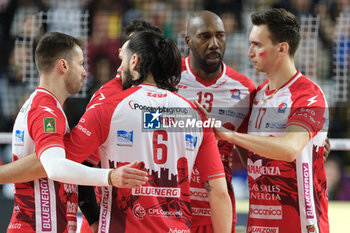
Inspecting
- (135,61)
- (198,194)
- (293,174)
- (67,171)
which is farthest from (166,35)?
(67,171)

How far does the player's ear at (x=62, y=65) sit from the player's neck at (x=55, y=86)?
57 millimetres

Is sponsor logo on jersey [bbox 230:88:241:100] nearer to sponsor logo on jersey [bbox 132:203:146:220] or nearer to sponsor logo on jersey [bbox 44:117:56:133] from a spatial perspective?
sponsor logo on jersey [bbox 132:203:146:220]

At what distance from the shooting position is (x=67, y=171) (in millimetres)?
2695

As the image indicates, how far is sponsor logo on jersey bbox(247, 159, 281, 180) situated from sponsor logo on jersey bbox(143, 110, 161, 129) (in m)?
1.04

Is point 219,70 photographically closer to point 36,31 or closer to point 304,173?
point 304,173

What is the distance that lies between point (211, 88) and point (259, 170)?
870 mm

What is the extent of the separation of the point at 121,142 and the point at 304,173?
137cm

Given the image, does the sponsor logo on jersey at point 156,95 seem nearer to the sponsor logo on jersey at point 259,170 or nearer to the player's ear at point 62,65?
the player's ear at point 62,65

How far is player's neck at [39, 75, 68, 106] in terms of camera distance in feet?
10.6

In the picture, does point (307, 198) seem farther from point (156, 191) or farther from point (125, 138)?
point (125, 138)

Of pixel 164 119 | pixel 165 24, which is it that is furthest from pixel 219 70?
pixel 165 24

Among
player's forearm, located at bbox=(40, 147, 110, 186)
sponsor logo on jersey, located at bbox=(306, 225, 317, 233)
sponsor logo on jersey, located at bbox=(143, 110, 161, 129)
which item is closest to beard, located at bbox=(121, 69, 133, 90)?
sponsor logo on jersey, located at bbox=(143, 110, 161, 129)

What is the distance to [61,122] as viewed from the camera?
2.96 metres

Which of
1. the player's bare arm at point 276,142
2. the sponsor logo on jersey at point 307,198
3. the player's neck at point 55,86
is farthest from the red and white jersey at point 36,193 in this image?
the sponsor logo on jersey at point 307,198
